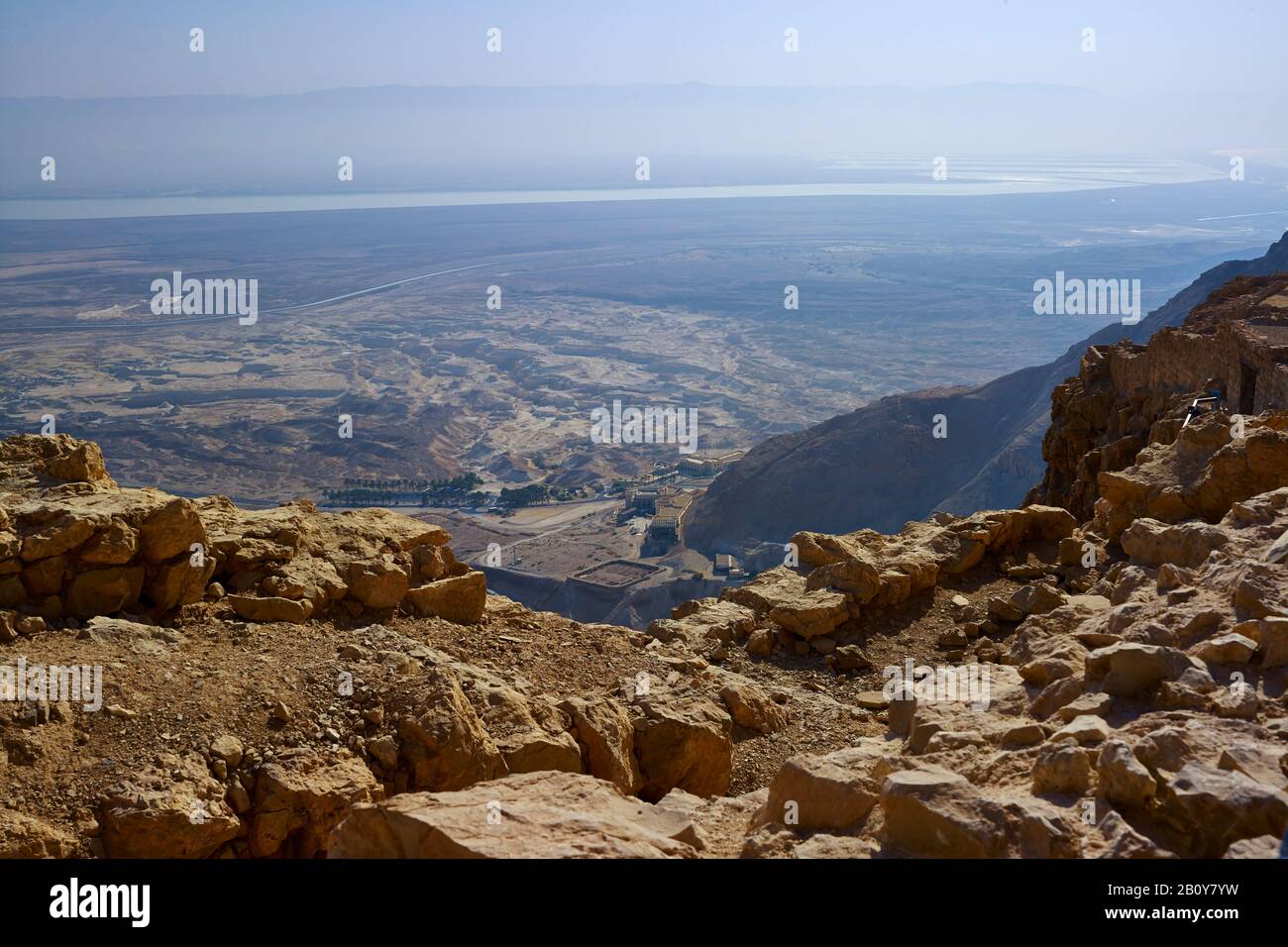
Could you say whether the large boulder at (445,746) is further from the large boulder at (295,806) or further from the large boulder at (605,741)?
the large boulder at (605,741)

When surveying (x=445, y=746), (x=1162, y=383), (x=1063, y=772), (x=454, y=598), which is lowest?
(x=445, y=746)

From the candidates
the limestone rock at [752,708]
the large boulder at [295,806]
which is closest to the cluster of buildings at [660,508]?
the limestone rock at [752,708]

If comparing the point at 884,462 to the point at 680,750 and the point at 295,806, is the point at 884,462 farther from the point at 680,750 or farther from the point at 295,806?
the point at 295,806

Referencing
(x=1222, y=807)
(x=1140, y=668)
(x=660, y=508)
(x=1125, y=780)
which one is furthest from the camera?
(x=660, y=508)

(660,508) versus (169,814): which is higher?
(169,814)

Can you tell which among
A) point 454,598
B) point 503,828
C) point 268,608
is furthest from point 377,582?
point 503,828

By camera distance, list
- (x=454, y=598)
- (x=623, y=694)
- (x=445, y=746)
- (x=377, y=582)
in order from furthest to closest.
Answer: (x=454, y=598) < (x=377, y=582) < (x=623, y=694) < (x=445, y=746)
